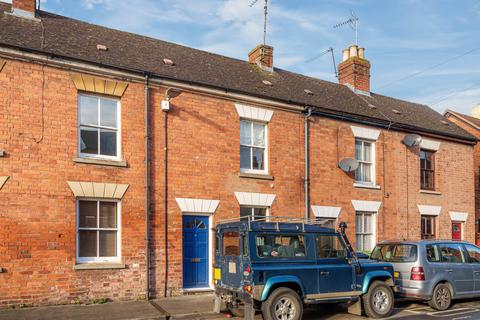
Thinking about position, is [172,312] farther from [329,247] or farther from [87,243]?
[329,247]

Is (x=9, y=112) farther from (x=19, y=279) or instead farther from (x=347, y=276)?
(x=347, y=276)

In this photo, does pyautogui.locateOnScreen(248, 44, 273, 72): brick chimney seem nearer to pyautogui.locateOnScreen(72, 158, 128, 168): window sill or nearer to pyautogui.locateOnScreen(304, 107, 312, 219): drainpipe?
pyautogui.locateOnScreen(304, 107, 312, 219): drainpipe

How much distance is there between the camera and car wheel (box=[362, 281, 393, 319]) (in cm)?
986

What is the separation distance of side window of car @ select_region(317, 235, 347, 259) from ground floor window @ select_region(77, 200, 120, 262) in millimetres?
5093

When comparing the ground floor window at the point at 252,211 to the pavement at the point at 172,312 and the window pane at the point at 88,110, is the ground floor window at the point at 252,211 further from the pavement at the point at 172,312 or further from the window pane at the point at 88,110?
the window pane at the point at 88,110

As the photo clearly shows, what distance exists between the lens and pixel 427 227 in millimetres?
18219

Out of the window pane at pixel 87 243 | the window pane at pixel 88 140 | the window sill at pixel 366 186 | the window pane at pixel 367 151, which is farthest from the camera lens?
the window pane at pixel 367 151

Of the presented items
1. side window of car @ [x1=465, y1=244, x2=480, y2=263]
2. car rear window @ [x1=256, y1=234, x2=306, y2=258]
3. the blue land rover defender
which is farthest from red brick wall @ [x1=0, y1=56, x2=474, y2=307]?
side window of car @ [x1=465, y1=244, x2=480, y2=263]

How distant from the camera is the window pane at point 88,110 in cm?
1167

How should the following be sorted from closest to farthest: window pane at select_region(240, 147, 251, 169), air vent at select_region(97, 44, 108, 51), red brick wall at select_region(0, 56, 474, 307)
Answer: red brick wall at select_region(0, 56, 474, 307), air vent at select_region(97, 44, 108, 51), window pane at select_region(240, 147, 251, 169)

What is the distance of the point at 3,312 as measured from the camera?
9.77 metres

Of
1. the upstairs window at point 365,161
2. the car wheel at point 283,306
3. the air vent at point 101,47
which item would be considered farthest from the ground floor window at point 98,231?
the upstairs window at point 365,161

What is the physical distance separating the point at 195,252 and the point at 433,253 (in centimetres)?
601

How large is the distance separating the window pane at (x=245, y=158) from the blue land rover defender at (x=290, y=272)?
4320 mm
